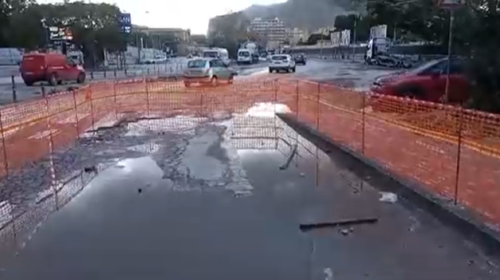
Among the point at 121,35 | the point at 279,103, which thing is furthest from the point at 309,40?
the point at 279,103

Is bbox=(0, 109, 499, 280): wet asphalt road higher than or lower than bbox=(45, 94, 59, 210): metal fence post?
higher

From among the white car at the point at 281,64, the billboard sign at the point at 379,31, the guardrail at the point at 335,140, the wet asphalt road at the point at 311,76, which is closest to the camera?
the guardrail at the point at 335,140

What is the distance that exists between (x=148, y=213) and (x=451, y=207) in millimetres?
3749

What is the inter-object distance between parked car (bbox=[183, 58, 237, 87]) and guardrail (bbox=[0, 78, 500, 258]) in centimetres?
1151

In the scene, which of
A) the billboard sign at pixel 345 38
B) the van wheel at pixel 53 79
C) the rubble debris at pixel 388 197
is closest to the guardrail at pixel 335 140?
the rubble debris at pixel 388 197

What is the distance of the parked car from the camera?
3212 cm

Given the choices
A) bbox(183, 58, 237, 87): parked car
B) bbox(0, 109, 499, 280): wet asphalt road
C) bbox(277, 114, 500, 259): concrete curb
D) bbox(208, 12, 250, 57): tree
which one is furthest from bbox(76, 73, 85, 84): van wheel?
bbox(208, 12, 250, 57): tree

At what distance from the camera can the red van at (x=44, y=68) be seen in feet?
126

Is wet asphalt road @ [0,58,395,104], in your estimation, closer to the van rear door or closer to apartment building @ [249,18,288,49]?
the van rear door

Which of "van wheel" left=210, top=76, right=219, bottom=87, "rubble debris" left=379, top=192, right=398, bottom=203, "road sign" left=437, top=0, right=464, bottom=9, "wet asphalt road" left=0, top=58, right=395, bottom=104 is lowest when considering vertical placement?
"wet asphalt road" left=0, top=58, right=395, bottom=104

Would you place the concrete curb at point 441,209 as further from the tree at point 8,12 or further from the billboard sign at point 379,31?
the tree at point 8,12

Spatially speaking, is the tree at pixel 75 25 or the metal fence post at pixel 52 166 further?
the tree at pixel 75 25

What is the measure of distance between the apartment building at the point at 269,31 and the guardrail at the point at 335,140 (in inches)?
5196

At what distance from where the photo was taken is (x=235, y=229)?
6531mm
